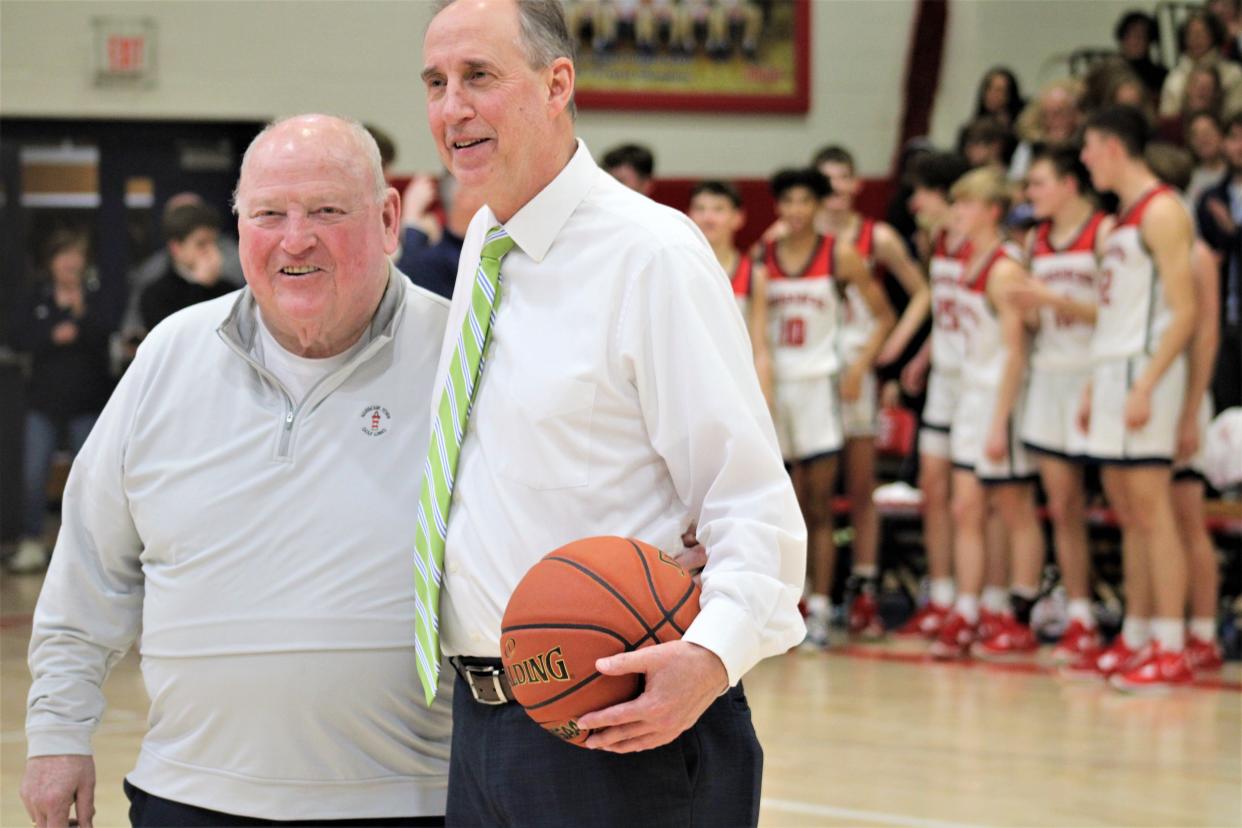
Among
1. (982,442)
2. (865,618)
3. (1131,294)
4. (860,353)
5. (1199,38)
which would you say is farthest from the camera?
(1199,38)

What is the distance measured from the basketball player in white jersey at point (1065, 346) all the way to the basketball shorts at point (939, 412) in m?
0.56

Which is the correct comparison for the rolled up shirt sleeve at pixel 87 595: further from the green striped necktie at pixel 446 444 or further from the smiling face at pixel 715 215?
the smiling face at pixel 715 215

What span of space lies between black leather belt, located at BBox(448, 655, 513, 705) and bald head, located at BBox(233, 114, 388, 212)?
0.79 metres

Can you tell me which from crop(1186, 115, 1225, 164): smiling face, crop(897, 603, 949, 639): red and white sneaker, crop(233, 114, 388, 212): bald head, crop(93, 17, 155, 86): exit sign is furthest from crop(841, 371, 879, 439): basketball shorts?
crop(93, 17, 155, 86): exit sign

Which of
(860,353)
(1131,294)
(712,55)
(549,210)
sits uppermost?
(712,55)

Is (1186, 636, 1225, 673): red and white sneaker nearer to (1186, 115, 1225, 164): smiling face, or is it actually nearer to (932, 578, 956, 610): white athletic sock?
(932, 578, 956, 610): white athletic sock

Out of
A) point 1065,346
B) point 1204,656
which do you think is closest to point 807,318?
point 1065,346

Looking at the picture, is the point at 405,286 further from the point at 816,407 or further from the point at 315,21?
the point at 315,21

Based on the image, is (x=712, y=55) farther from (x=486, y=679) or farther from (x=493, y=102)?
(x=486, y=679)

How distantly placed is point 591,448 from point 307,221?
660mm

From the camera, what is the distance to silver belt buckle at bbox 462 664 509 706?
6.95 feet

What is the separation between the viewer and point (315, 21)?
39.0 feet

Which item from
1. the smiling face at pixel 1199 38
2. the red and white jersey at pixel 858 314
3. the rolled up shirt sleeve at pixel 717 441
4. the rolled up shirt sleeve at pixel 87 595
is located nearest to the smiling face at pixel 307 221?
the rolled up shirt sleeve at pixel 87 595

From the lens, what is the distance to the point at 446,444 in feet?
7.28
